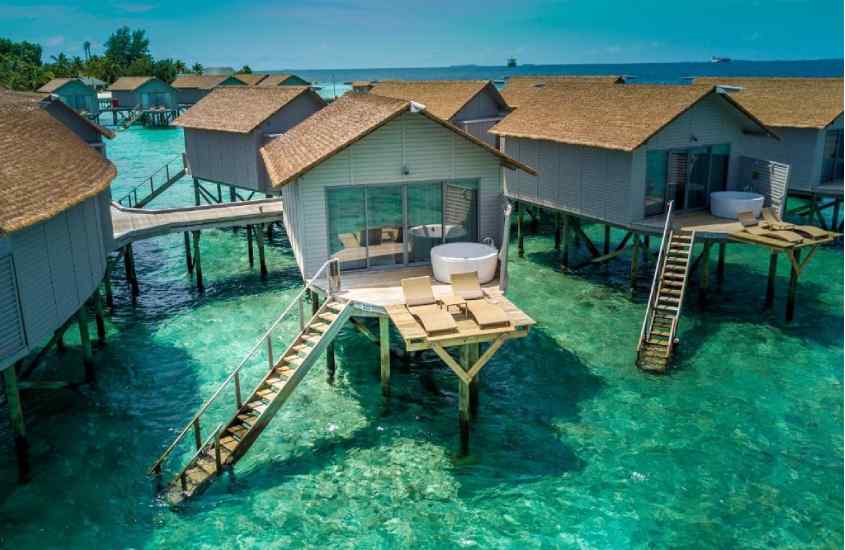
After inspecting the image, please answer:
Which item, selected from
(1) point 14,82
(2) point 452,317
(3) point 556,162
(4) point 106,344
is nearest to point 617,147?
(3) point 556,162

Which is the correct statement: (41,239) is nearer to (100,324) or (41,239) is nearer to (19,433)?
(19,433)

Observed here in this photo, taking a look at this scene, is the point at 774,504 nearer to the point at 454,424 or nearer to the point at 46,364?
the point at 454,424

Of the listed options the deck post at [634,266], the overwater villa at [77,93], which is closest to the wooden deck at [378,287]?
the deck post at [634,266]

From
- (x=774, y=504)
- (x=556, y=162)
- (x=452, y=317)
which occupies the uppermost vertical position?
(x=556, y=162)

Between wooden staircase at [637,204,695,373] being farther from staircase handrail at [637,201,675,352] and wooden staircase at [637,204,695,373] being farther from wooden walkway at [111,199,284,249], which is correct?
wooden walkway at [111,199,284,249]

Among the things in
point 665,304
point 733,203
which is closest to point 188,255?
point 665,304

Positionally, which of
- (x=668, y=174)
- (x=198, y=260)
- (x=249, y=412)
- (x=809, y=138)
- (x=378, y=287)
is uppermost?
(x=809, y=138)

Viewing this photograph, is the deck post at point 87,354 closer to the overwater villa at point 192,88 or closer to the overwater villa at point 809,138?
the overwater villa at point 809,138
